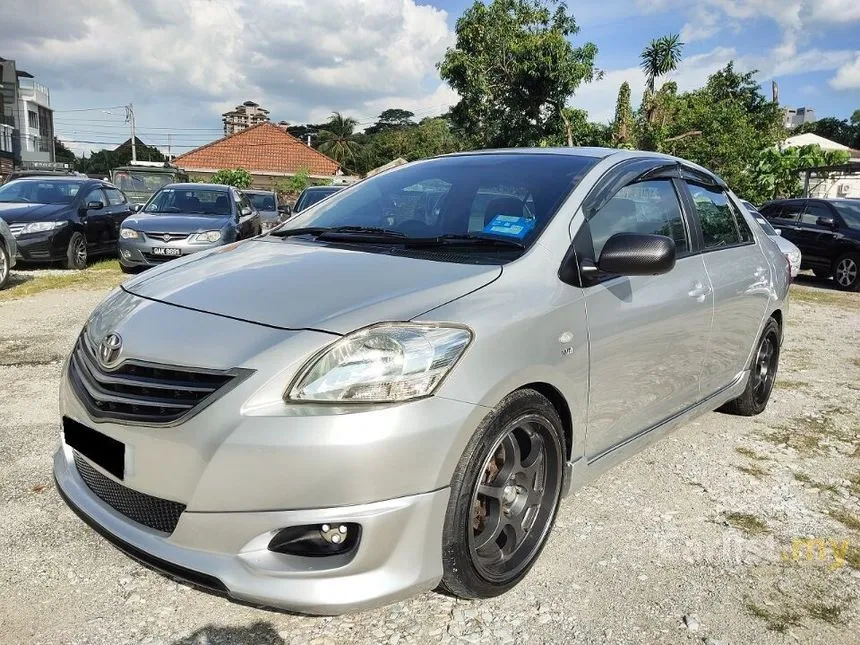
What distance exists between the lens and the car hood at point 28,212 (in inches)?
405

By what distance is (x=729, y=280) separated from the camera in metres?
3.79

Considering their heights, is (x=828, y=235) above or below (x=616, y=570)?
above

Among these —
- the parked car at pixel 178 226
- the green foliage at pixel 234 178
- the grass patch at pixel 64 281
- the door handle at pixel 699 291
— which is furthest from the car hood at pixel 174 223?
the green foliage at pixel 234 178

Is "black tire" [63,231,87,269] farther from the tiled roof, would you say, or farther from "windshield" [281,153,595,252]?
the tiled roof

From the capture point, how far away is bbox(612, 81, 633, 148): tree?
25562mm

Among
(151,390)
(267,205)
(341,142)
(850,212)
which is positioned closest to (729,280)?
(151,390)

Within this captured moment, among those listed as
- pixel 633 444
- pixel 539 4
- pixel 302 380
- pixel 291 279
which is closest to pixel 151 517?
pixel 302 380

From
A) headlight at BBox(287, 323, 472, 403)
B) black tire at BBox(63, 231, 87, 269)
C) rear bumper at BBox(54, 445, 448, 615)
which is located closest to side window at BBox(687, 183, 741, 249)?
headlight at BBox(287, 323, 472, 403)

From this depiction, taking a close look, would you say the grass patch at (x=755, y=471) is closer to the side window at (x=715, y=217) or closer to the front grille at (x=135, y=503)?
the side window at (x=715, y=217)

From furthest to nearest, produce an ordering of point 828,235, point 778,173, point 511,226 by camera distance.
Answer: point 778,173 → point 828,235 → point 511,226

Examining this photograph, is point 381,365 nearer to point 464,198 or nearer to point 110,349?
point 110,349

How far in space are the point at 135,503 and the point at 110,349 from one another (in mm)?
497

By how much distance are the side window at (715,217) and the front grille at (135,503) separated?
2944mm

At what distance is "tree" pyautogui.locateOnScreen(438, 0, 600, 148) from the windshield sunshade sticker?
2436 cm
